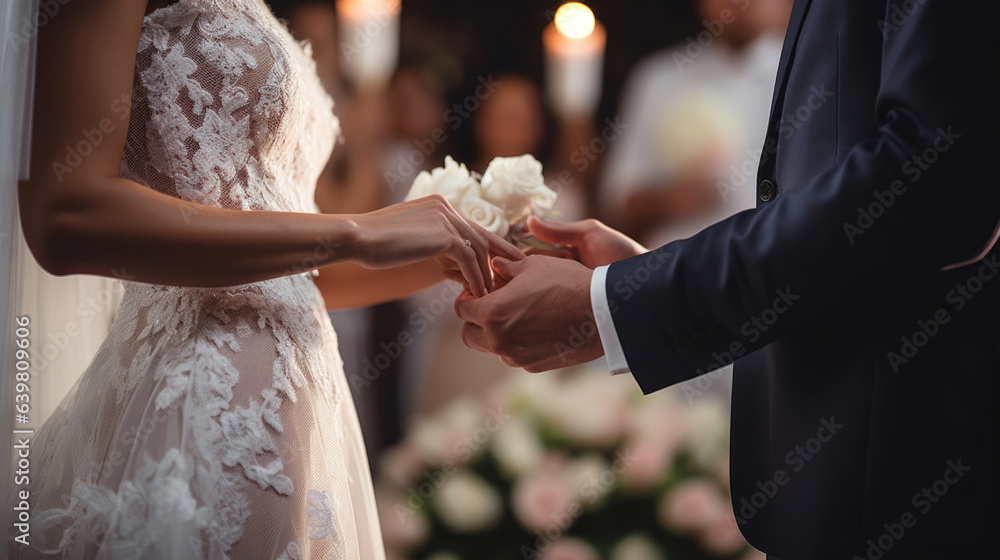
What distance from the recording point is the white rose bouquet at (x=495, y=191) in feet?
3.38

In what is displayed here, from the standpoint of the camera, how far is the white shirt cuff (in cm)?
73

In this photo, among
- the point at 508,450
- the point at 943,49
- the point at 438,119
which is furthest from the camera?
the point at 438,119

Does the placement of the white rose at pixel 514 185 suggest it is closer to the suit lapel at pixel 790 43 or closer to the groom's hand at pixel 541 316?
the groom's hand at pixel 541 316

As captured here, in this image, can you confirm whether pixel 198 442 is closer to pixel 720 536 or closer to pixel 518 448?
pixel 518 448

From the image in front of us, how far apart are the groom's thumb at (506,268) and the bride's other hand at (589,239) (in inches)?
7.2

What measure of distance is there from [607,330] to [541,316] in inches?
4.8

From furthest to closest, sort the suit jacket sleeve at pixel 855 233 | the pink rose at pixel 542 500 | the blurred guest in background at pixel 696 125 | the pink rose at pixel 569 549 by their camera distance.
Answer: the blurred guest in background at pixel 696 125 < the pink rose at pixel 569 549 < the pink rose at pixel 542 500 < the suit jacket sleeve at pixel 855 233

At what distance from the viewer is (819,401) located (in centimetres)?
71

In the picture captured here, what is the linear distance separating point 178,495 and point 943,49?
0.86 metres

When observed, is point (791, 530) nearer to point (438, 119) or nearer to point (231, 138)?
point (231, 138)

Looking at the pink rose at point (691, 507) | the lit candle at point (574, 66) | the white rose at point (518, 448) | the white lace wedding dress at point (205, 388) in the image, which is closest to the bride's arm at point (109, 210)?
the white lace wedding dress at point (205, 388)

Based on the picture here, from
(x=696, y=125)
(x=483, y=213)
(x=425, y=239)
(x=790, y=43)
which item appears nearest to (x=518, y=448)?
(x=483, y=213)

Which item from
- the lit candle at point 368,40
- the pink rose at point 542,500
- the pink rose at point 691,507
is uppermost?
the lit candle at point 368,40

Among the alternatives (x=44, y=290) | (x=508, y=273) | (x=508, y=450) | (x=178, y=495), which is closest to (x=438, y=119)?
(x=508, y=450)
